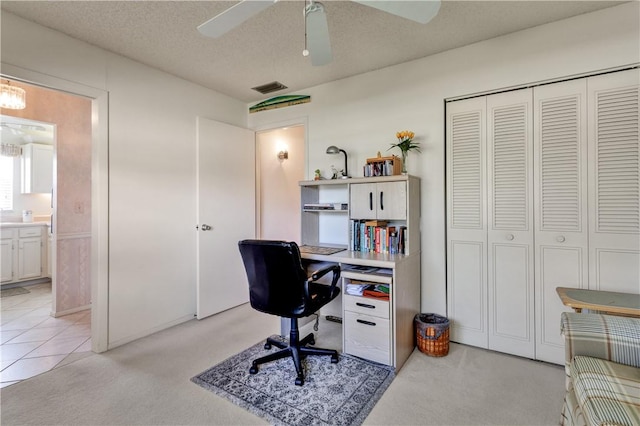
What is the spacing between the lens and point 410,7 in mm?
1377

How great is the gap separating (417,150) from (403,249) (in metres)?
0.89

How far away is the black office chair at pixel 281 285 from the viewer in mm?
1946

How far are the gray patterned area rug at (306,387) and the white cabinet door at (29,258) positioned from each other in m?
4.01

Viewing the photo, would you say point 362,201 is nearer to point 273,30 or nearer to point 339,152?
point 339,152

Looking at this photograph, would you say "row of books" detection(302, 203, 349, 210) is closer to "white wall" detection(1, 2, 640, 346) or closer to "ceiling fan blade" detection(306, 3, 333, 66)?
"white wall" detection(1, 2, 640, 346)

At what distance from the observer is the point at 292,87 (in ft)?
10.9

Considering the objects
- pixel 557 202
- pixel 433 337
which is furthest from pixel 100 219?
pixel 557 202

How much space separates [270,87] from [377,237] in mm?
2025

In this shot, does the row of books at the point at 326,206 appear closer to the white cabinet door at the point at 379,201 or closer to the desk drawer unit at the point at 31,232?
the white cabinet door at the point at 379,201

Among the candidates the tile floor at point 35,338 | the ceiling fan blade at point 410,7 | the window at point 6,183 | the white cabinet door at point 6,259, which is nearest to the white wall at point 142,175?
the tile floor at point 35,338

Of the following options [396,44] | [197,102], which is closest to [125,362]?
[197,102]

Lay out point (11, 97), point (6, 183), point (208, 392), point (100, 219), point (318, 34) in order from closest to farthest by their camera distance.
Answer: point (318, 34), point (208, 392), point (100, 219), point (11, 97), point (6, 183)

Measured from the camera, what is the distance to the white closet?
2.02 metres

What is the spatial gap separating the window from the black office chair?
492 cm
